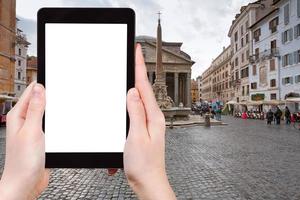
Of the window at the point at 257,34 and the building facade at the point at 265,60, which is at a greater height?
the window at the point at 257,34

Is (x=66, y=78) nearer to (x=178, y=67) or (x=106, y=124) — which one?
(x=106, y=124)

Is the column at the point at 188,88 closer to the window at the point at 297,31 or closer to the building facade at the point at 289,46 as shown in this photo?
the building facade at the point at 289,46

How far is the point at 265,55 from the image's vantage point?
141ft

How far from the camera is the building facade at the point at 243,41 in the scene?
5009 cm

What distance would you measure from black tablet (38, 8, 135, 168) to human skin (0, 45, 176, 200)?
0.39 ft

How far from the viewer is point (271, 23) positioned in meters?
41.7

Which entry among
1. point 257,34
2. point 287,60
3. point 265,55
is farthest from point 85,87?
point 257,34

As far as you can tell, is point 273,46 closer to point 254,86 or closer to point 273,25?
point 273,25

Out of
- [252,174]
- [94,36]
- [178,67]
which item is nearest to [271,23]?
[178,67]

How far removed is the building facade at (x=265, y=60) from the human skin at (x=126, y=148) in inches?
1627

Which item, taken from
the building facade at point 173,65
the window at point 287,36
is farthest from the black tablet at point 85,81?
the building facade at point 173,65

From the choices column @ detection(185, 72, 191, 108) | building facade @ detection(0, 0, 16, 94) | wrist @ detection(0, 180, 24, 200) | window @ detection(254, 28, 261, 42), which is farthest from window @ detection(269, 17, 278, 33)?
wrist @ detection(0, 180, 24, 200)

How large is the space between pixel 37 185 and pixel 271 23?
45.0 metres

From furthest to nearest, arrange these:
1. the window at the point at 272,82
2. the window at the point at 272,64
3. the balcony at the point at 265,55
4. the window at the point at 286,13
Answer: the window at the point at 272,64
the window at the point at 272,82
the balcony at the point at 265,55
the window at the point at 286,13
